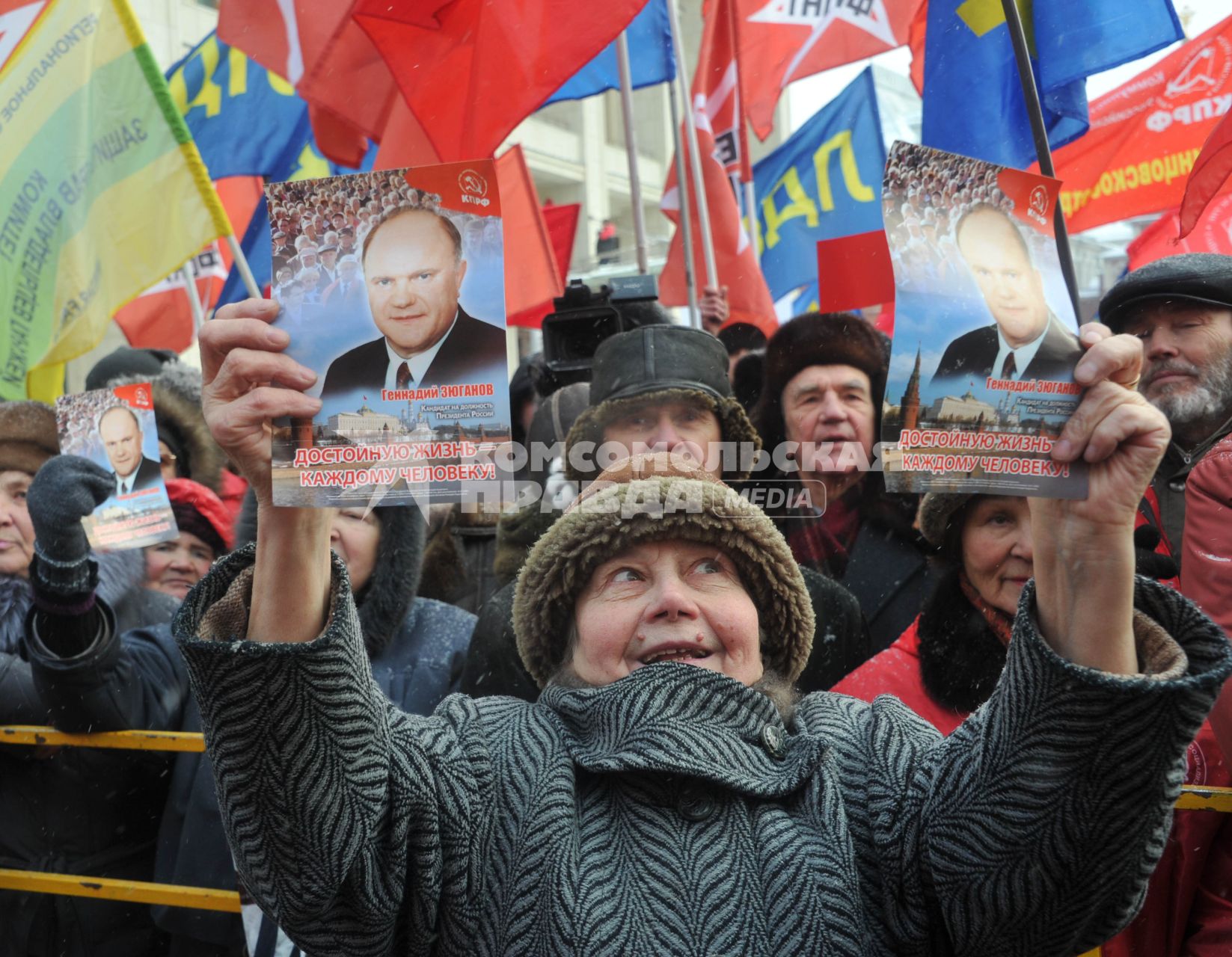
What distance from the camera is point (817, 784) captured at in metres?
1.84

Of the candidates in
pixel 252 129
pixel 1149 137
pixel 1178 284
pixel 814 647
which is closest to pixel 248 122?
pixel 252 129

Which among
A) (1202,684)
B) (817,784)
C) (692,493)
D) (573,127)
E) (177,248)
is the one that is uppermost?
(573,127)

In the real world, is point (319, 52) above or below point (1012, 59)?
above

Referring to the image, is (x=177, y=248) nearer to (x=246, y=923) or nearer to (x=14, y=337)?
(x=14, y=337)

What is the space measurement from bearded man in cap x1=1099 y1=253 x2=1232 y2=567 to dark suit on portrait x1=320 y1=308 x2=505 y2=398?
1.92m

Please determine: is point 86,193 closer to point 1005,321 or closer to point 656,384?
point 656,384

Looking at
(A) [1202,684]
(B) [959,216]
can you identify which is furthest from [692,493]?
(A) [1202,684]

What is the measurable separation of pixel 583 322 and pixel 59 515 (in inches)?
66.6

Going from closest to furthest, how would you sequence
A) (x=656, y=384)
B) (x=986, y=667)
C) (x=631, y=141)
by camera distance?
(x=986, y=667) → (x=656, y=384) → (x=631, y=141)

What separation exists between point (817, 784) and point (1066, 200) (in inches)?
196

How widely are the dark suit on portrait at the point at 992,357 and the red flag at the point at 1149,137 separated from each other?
4.10 m

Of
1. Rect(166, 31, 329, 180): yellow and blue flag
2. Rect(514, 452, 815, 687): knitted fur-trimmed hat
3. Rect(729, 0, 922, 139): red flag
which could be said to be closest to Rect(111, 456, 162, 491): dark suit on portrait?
Rect(514, 452, 815, 687): knitted fur-trimmed hat

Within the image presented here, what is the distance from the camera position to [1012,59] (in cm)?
405

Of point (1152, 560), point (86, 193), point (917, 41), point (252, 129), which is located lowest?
point (1152, 560)
